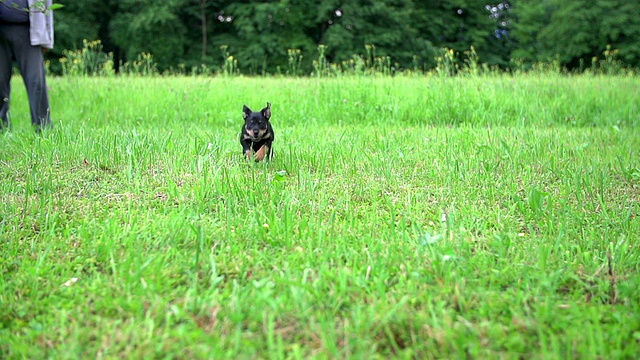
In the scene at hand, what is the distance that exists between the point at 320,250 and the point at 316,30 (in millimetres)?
29766

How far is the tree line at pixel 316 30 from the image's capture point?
2784 centimetres

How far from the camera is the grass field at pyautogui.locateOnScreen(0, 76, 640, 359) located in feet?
5.97

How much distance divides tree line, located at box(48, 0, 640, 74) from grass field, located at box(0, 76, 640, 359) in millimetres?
21233

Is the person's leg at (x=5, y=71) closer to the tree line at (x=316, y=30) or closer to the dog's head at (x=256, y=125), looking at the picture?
the dog's head at (x=256, y=125)

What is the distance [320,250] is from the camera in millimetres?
2537

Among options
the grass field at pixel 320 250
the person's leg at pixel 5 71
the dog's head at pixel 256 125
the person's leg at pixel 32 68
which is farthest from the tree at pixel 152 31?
the dog's head at pixel 256 125

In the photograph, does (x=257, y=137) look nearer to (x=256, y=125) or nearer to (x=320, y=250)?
(x=256, y=125)

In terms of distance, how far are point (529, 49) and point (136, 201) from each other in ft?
123

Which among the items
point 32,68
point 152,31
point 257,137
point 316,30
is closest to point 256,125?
point 257,137

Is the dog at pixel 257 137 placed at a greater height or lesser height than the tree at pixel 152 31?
lesser

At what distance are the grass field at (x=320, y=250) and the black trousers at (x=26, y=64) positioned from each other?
1326mm

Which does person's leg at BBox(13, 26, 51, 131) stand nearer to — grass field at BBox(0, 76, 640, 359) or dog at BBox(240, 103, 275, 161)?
grass field at BBox(0, 76, 640, 359)

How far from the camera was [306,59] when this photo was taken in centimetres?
2739

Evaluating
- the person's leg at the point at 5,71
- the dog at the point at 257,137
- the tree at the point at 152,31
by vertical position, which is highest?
the tree at the point at 152,31
